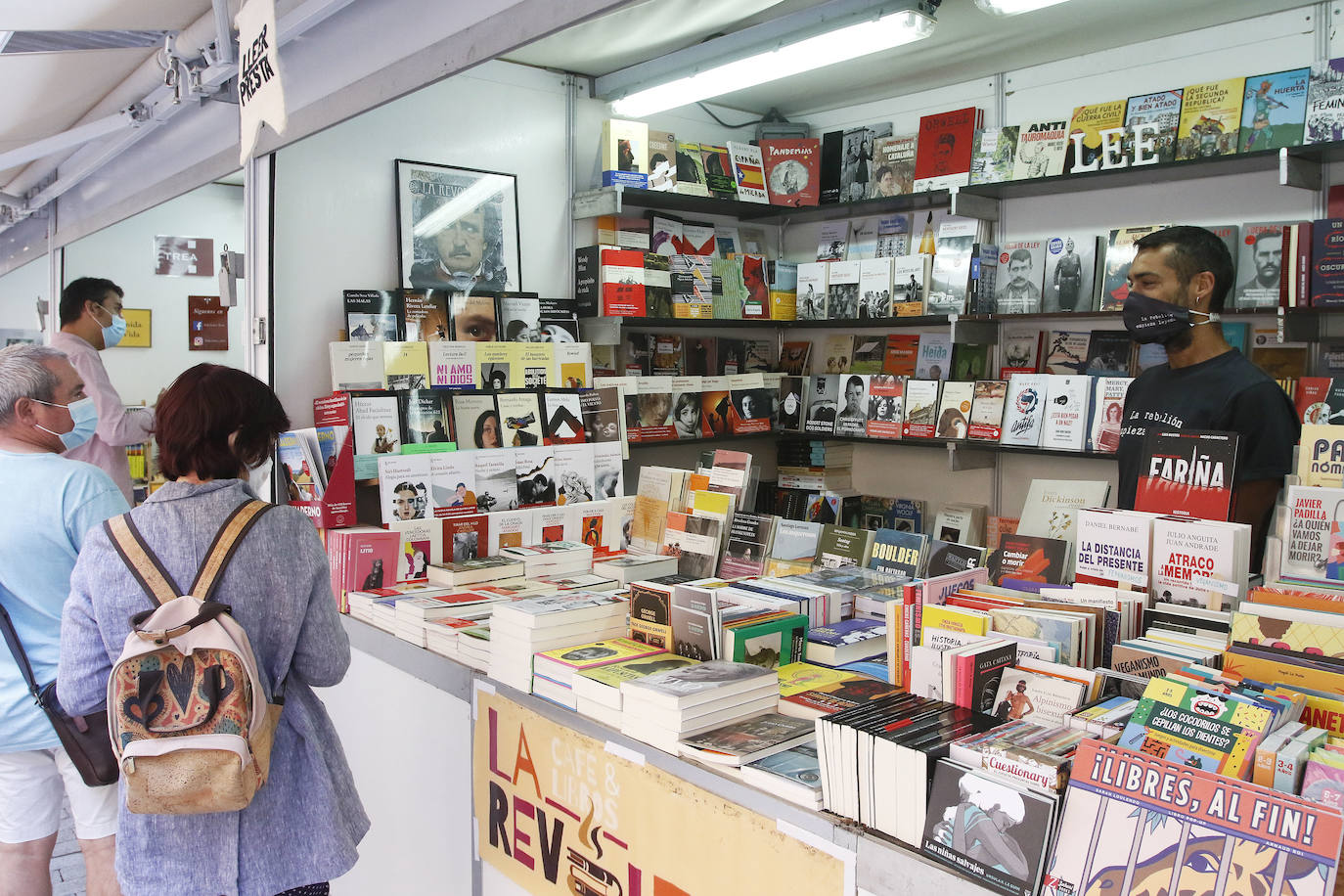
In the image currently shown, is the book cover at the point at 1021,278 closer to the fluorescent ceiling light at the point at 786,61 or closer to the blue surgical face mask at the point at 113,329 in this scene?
the fluorescent ceiling light at the point at 786,61

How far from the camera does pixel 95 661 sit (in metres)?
1.77

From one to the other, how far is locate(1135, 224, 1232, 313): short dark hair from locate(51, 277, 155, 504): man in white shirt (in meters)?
4.14

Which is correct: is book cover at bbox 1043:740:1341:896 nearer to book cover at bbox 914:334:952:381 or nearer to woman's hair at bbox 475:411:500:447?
woman's hair at bbox 475:411:500:447

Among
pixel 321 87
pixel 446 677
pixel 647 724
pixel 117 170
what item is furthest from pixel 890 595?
pixel 117 170

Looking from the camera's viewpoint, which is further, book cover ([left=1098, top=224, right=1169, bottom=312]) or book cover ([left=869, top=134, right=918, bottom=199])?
book cover ([left=869, top=134, right=918, bottom=199])

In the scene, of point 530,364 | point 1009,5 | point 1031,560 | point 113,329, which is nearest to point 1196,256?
point 1009,5

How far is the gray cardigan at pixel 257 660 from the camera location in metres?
1.74

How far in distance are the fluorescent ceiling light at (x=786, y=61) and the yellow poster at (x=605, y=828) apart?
2805mm

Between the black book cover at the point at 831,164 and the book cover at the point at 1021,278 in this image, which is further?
the black book cover at the point at 831,164

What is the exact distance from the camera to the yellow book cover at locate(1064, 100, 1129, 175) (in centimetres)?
408

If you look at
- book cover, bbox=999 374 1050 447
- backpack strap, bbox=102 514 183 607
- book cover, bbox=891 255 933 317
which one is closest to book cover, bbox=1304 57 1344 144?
book cover, bbox=999 374 1050 447

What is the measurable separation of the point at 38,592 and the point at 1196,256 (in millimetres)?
3347

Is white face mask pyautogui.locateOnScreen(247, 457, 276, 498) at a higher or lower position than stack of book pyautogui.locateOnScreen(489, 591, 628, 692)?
higher

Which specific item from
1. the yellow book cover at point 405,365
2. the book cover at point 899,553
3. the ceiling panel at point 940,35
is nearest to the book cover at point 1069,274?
the ceiling panel at point 940,35
